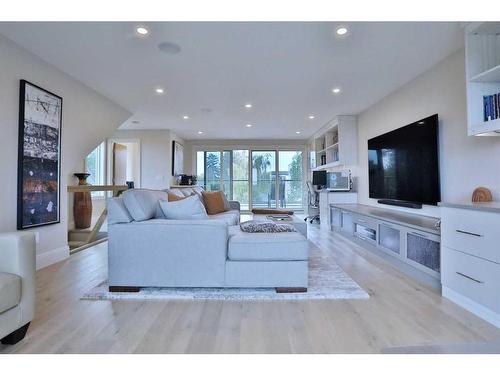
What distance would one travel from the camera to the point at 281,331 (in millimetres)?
1795

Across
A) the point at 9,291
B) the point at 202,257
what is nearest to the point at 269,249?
the point at 202,257

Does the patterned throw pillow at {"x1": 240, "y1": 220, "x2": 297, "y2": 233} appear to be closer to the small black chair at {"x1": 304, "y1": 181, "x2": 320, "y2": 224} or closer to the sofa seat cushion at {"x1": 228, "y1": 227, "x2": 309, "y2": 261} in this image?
the sofa seat cushion at {"x1": 228, "y1": 227, "x2": 309, "y2": 261}

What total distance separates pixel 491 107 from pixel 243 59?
230cm

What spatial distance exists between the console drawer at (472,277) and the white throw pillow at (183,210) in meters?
2.10

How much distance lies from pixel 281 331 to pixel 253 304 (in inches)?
17.9

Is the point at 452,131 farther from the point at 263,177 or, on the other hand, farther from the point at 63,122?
the point at 263,177

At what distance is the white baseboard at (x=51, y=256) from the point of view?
126 inches

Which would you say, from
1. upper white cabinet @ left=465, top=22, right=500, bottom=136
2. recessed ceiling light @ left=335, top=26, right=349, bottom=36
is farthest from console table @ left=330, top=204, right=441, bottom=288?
recessed ceiling light @ left=335, top=26, right=349, bottom=36

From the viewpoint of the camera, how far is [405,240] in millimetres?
2992

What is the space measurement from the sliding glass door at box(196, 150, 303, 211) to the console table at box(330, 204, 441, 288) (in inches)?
187

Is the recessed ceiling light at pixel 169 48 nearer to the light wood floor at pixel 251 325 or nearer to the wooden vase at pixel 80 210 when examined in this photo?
the light wood floor at pixel 251 325
